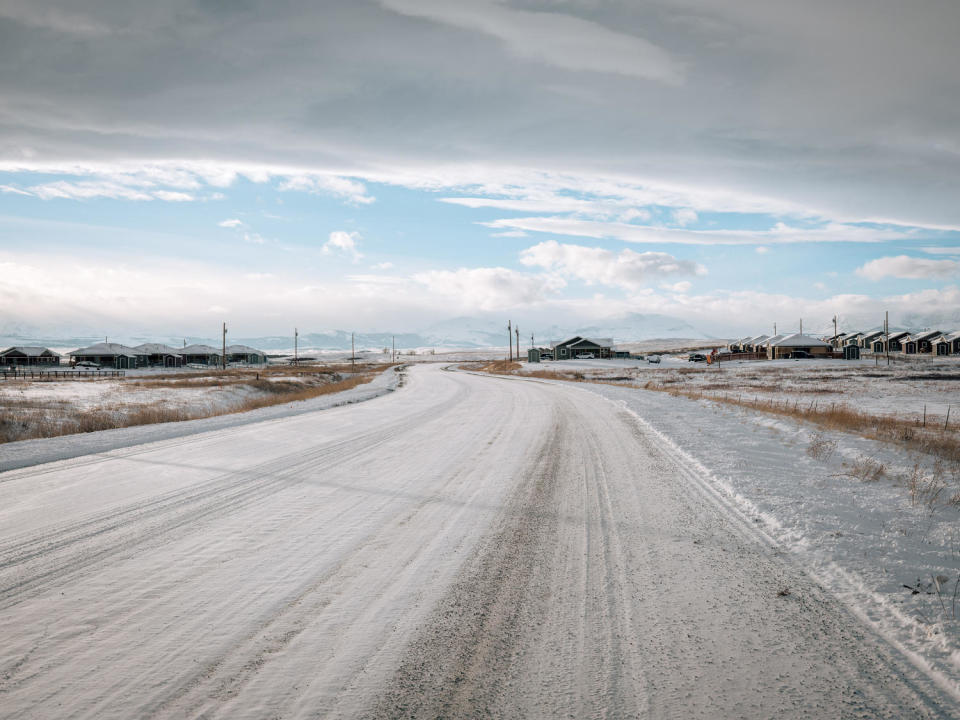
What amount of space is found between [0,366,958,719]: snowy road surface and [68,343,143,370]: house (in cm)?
10425

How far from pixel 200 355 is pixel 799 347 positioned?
11281 cm

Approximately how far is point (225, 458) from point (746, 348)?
353 feet

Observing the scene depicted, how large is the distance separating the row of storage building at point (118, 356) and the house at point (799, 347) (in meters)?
105

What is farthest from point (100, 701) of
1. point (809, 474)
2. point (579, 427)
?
point (579, 427)

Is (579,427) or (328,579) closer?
(328,579)

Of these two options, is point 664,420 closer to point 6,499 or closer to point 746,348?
point 6,499

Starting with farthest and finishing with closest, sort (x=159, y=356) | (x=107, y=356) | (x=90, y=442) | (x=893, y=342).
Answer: (x=893, y=342)
(x=159, y=356)
(x=107, y=356)
(x=90, y=442)

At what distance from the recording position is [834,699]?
9.39 feet

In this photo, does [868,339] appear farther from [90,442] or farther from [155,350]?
[155,350]

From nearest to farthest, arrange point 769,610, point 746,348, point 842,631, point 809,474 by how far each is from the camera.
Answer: point 842,631 → point 769,610 → point 809,474 → point 746,348

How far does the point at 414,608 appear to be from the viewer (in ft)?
12.4

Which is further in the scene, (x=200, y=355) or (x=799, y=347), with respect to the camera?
(x=200, y=355)

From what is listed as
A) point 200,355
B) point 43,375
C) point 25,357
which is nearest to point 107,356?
point 25,357

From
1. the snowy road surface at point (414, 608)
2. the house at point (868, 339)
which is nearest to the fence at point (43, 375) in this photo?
the snowy road surface at point (414, 608)
